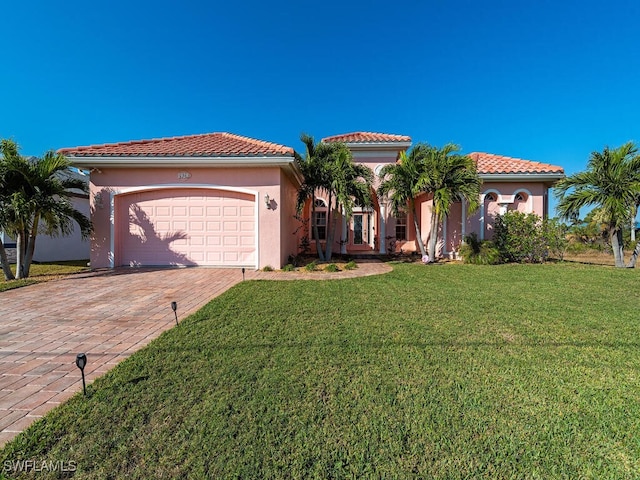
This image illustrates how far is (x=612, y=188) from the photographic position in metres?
10.5

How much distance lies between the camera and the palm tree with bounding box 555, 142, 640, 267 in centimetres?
1015

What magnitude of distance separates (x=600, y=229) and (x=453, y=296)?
10.2m

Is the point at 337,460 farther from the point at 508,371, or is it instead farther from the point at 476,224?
the point at 476,224

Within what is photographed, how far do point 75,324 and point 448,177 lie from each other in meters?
→ 12.2

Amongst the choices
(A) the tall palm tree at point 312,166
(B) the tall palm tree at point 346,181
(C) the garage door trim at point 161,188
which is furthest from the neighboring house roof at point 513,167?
(C) the garage door trim at point 161,188

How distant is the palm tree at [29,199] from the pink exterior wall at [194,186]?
1.28 metres

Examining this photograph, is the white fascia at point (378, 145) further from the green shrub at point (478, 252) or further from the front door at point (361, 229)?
the green shrub at point (478, 252)

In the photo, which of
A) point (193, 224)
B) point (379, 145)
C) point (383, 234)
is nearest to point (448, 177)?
point (383, 234)

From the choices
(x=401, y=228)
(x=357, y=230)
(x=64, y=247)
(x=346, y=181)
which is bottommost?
(x=64, y=247)

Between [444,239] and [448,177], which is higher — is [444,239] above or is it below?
below

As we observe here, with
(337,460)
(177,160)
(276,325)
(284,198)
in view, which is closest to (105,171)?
(177,160)

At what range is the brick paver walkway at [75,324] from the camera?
2.83 m

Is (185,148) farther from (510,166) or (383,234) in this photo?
(510,166)

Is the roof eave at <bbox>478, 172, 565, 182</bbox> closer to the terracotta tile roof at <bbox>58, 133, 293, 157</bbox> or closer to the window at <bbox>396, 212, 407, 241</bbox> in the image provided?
→ the window at <bbox>396, 212, 407, 241</bbox>
